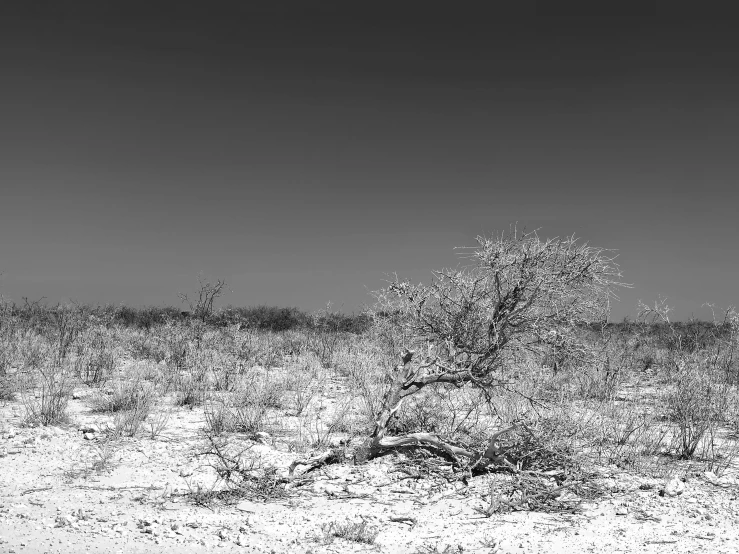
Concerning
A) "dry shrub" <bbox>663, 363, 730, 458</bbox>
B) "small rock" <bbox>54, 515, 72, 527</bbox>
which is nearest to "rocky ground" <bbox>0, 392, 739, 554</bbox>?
"small rock" <bbox>54, 515, 72, 527</bbox>

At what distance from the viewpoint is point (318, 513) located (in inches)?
222

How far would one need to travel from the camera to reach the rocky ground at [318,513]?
4.98m

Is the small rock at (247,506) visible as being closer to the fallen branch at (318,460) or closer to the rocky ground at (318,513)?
the rocky ground at (318,513)

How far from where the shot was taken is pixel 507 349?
25.3ft

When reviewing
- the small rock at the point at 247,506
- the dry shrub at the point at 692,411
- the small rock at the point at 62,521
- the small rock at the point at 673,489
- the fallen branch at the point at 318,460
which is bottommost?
the small rock at the point at 62,521

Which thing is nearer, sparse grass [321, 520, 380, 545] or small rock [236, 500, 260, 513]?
sparse grass [321, 520, 380, 545]

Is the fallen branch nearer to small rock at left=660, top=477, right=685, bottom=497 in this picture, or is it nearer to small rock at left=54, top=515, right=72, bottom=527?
small rock at left=54, top=515, right=72, bottom=527

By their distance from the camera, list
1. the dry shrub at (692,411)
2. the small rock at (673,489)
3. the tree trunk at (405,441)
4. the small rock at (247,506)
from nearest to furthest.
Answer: the small rock at (247,506) < the small rock at (673,489) < the tree trunk at (405,441) < the dry shrub at (692,411)

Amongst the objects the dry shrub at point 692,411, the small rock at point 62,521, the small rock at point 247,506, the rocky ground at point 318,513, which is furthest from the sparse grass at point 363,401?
the small rock at point 62,521

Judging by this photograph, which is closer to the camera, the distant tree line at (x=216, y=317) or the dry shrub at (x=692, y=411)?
the dry shrub at (x=692, y=411)

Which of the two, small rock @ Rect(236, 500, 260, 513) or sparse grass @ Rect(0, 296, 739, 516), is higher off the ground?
sparse grass @ Rect(0, 296, 739, 516)

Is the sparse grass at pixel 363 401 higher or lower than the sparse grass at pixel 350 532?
higher

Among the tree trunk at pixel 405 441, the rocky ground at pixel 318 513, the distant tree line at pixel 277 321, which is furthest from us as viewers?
the distant tree line at pixel 277 321

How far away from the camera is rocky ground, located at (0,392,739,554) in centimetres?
498
